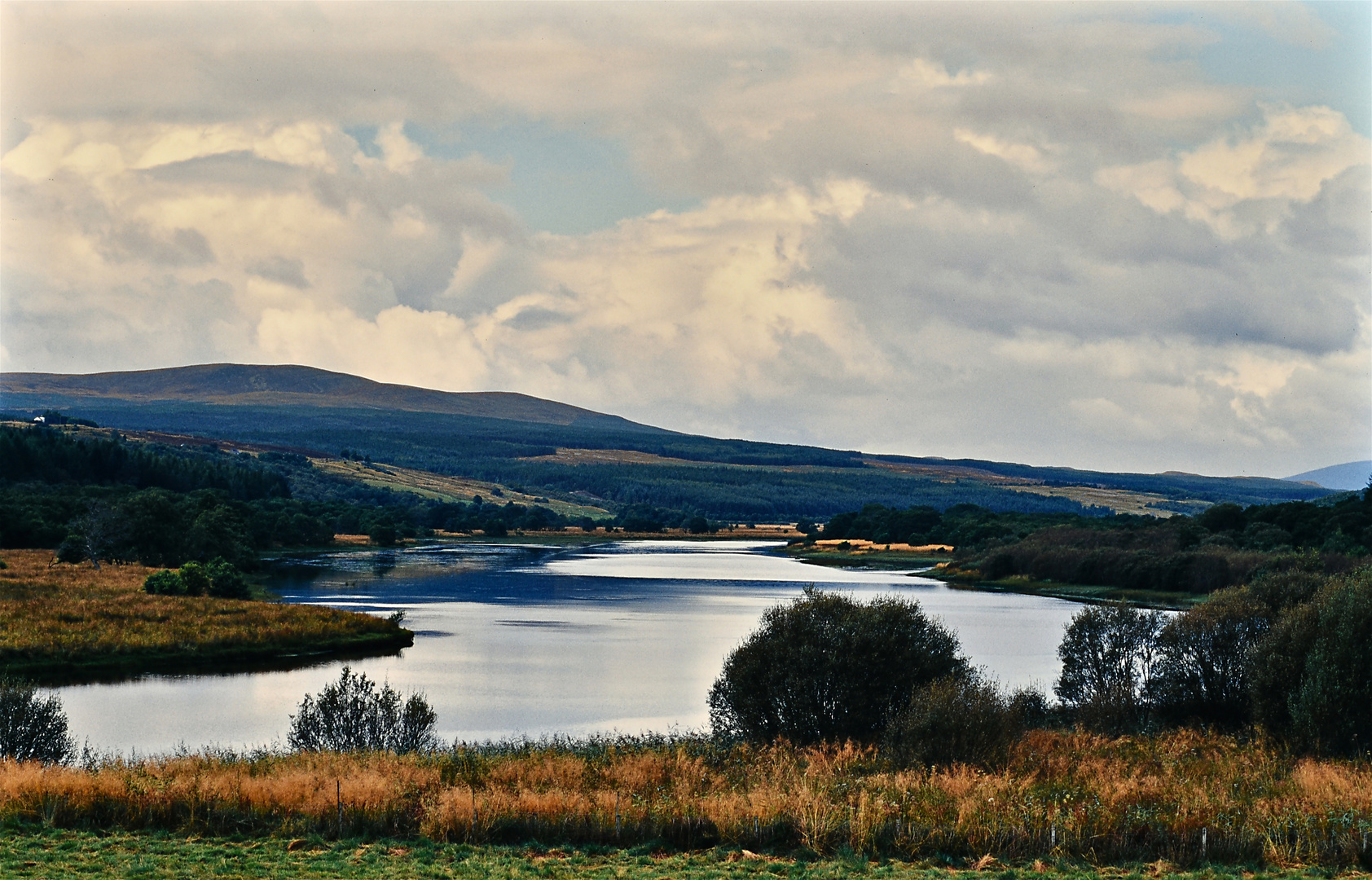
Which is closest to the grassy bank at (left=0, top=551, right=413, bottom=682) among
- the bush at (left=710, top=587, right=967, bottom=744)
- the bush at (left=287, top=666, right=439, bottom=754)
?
the bush at (left=287, top=666, right=439, bottom=754)

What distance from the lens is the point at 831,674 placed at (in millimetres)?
27125

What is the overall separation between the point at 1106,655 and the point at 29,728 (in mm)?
27711

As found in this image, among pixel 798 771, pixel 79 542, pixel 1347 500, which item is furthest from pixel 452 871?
pixel 1347 500

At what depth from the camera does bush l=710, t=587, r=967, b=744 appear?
27203 millimetres

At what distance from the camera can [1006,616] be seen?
7450cm

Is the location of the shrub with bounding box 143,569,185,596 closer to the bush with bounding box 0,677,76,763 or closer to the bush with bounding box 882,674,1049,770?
the bush with bounding box 0,677,76,763

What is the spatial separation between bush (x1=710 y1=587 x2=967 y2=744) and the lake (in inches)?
272

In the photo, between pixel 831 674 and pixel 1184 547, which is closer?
pixel 831 674

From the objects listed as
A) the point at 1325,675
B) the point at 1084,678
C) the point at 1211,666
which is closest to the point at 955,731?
the point at 1325,675

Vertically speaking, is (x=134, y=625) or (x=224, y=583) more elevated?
(x=224, y=583)

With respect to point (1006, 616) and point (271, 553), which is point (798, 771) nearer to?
point (1006, 616)

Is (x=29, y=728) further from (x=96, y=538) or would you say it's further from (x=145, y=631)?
(x=96, y=538)

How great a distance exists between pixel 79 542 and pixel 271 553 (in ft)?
146

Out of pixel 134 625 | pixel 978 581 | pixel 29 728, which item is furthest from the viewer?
pixel 978 581
